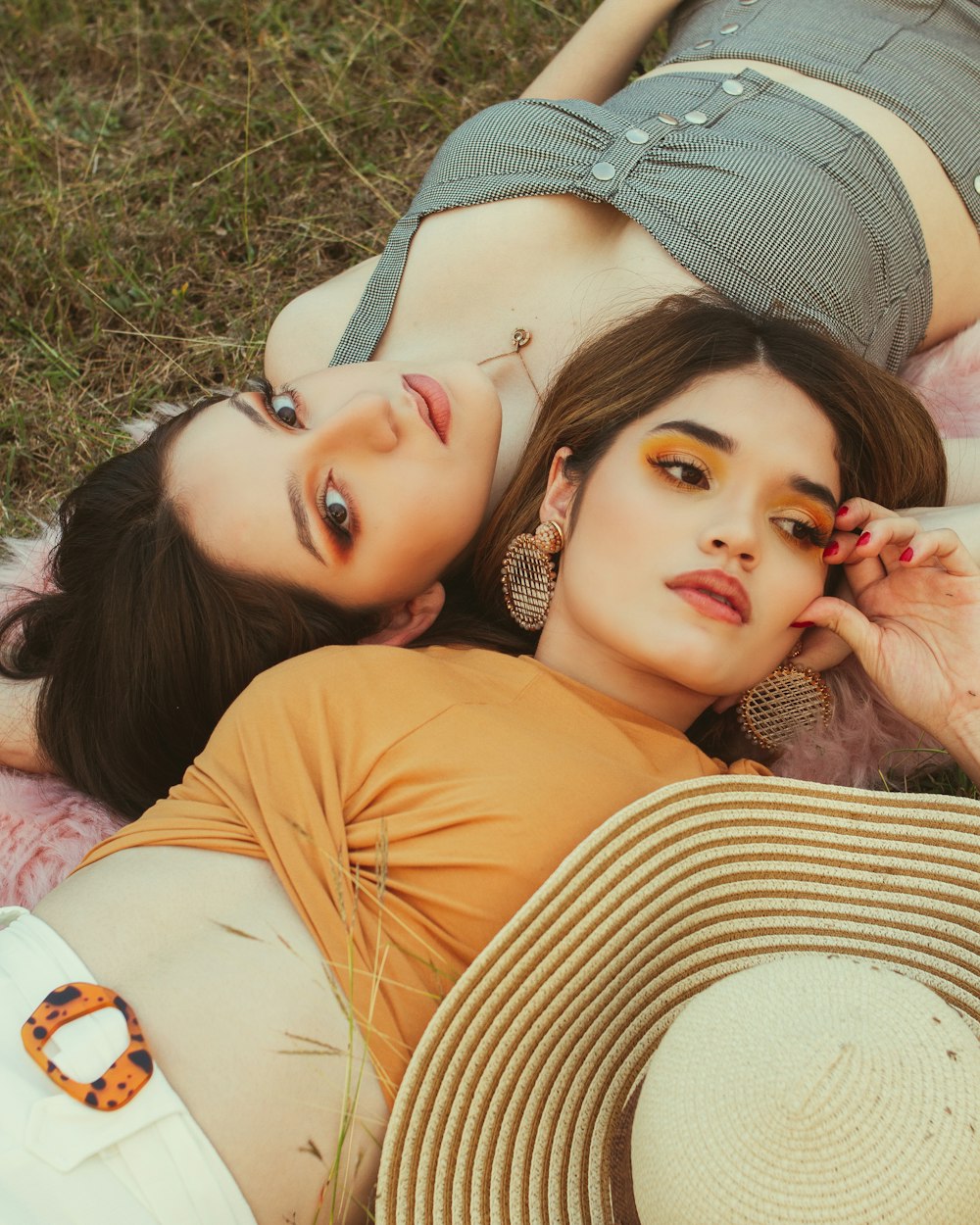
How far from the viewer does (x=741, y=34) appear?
3.44 meters

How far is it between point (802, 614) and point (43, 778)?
73.6 inches

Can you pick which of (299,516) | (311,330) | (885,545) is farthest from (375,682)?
(311,330)

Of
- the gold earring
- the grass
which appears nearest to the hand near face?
the gold earring

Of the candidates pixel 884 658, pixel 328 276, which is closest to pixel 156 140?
pixel 328 276

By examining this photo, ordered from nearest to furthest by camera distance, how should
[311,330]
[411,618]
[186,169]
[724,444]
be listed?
[724,444] < [411,618] < [311,330] < [186,169]

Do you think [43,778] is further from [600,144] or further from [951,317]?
[951,317]

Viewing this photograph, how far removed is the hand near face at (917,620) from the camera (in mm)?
2459

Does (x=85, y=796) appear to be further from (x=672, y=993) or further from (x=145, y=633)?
(x=672, y=993)

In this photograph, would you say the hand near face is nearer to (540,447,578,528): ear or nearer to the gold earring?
the gold earring

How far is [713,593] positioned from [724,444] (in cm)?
32

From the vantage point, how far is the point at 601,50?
3.77 m

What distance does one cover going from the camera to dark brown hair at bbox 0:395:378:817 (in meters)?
2.60

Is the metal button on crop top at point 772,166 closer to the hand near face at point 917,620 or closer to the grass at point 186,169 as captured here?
the hand near face at point 917,620

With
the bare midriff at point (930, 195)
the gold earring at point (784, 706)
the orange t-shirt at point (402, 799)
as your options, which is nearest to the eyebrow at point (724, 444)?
the gold earring at point (784, 706)
